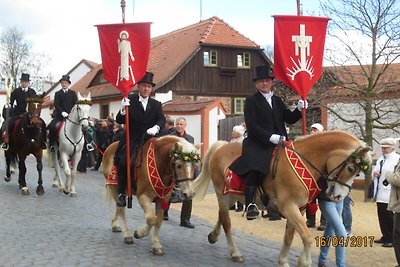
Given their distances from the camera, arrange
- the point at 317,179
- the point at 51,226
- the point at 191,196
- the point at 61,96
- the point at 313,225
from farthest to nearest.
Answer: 1. the point at 61,96
2. the point at 313,225
3. the point at 51,226
4. the point at 191,196
5. the point at 317,179

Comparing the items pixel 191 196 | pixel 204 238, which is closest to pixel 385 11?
pixel 204 238

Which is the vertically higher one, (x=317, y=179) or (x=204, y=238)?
(x=317, y=179)

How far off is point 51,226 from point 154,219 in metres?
2.89

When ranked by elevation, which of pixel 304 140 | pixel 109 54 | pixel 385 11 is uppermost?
pixel 385 11

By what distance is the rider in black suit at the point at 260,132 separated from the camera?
6.96 meters

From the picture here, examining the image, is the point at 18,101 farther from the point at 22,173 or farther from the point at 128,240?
the point at 128,240

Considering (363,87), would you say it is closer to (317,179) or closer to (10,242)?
(317,179)

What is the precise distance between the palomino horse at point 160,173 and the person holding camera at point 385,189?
3.92 metres

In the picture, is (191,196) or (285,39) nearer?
(191,196)

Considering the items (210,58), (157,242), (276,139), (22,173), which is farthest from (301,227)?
(210,58)

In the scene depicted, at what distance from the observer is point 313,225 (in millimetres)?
11008

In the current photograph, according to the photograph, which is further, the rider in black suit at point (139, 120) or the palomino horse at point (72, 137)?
the palomino horse at point (72, 137)

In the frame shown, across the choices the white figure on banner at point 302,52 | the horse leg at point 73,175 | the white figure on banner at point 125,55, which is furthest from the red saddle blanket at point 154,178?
the horse leg at point 73,175

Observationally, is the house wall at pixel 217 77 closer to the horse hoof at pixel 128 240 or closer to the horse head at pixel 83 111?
the horse head at pixel 83 111
